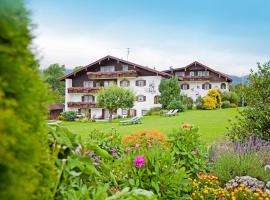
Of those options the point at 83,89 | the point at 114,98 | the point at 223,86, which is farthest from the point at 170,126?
the point at 223,86

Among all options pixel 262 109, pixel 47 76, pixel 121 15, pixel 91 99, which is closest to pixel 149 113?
pixel 91 99

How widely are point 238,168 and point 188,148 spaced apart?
0.77 meters

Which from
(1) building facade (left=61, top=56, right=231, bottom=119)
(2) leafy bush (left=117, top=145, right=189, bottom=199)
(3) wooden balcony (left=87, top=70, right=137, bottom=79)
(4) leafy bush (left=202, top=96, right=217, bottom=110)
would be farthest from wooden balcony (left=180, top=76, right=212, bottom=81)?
(2) leafy bush (left=117, top=145, right=189, bottom=199)

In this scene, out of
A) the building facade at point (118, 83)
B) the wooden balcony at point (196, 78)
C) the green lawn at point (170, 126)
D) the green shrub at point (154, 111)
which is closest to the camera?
the green lawn at point (170, 126)

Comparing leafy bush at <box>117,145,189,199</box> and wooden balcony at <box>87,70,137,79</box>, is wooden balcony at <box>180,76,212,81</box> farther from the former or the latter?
leafy bush at <box>117,145,189,199</box>

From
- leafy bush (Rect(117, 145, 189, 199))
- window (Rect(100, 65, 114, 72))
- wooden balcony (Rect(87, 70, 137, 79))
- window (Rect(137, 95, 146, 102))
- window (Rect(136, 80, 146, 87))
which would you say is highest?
window (Rect(100, 65, 114, 72))

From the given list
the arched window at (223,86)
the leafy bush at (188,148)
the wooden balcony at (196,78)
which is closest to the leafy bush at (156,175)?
the leafy bush at (188,148)

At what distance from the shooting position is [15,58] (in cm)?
73

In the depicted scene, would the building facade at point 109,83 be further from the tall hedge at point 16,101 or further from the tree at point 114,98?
the tall hedge at point 16,101

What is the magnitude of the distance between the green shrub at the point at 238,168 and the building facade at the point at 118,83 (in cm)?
2464

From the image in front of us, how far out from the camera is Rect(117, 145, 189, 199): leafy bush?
112 inches

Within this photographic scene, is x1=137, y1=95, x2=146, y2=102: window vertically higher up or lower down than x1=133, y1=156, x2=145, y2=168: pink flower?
higher up

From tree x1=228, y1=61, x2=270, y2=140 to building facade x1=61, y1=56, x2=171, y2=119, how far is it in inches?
846

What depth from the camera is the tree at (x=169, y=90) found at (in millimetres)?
28328
